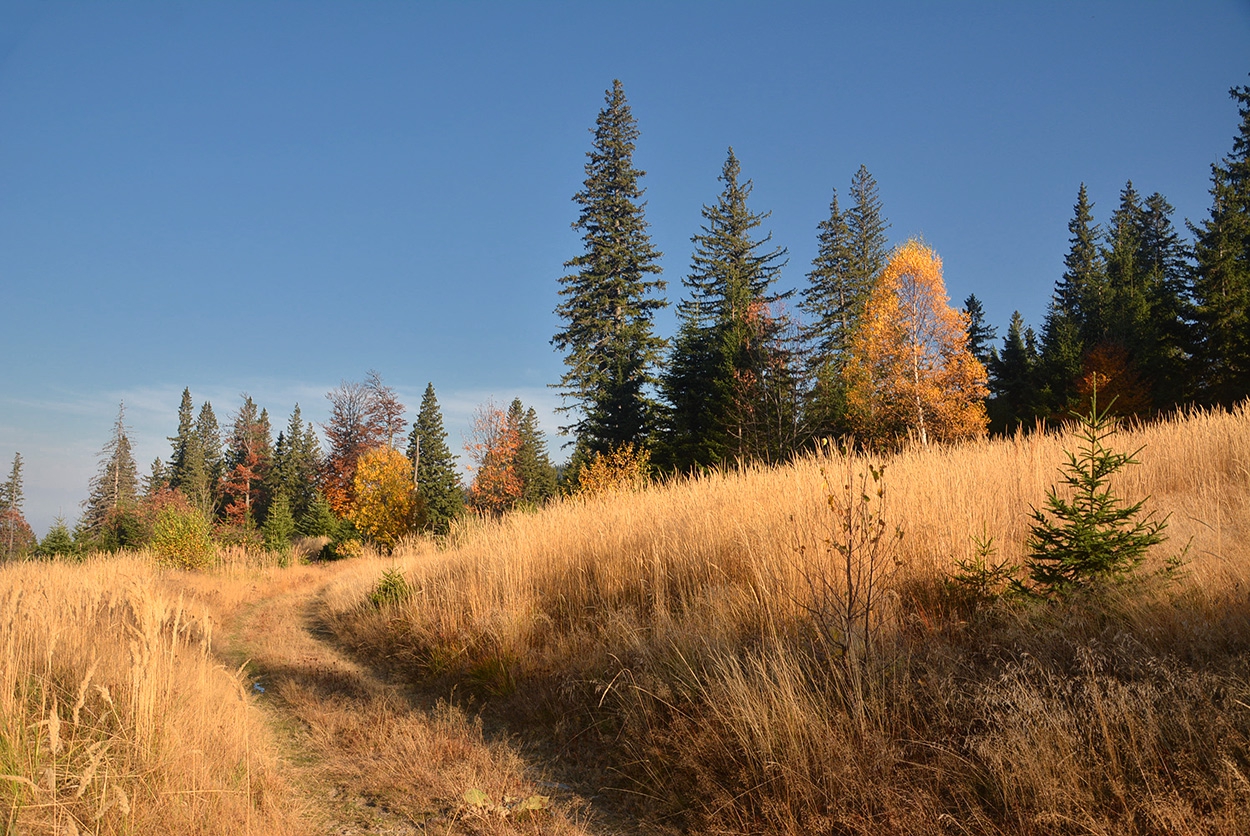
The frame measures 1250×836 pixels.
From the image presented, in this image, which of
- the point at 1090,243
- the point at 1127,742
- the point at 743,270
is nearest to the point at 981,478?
the point at 1127,742

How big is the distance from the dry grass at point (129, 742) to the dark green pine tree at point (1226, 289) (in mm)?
32326

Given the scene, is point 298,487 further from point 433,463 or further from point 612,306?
point 612,306

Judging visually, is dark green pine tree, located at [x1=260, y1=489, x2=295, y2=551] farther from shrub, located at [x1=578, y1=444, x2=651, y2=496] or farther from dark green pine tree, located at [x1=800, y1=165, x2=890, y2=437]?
dark green pine tree, located at [x1=800, y1=165, x2=890, y2=437]

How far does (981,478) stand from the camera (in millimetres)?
6340

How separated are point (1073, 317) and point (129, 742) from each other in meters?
54.8

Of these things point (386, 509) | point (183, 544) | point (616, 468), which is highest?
point (616, 468)

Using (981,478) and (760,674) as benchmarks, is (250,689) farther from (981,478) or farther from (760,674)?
(981,478)

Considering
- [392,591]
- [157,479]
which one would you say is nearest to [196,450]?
[157,479]

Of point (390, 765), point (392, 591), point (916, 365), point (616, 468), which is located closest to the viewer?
point (390, 765)

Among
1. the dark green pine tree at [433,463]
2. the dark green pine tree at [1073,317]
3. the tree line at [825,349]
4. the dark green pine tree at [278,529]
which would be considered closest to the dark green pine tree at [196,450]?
the dark green pine tree at [433,463]

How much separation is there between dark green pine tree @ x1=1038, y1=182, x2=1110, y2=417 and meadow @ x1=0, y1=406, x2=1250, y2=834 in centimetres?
1928

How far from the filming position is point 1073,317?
147ft

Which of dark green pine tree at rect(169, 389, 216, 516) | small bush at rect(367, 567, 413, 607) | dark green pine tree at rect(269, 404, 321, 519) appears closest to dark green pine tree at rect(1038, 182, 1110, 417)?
small bush at rect(367, 567, 413, 607)

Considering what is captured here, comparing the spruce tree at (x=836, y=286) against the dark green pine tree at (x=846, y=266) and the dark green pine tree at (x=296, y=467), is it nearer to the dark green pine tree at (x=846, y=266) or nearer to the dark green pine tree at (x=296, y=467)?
Answer: the dark green pine tree at (x=846, y=266)
